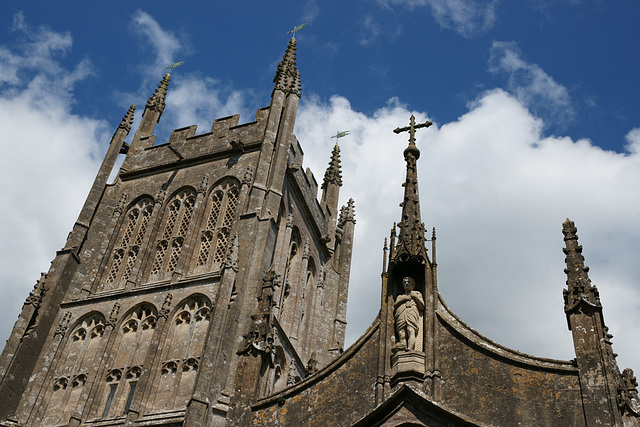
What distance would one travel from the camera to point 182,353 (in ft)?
71.6

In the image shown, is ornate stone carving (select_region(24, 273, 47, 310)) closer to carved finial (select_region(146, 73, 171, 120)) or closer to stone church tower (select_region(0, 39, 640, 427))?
stone church tower (select_region(0, 39, 640, 427))

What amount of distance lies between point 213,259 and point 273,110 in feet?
20.3

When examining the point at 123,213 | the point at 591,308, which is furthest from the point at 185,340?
the point at 591,308

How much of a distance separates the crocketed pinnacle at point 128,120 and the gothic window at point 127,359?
9898mm

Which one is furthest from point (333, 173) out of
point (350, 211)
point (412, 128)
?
point (412, 128)

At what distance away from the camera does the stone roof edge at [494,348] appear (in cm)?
1223

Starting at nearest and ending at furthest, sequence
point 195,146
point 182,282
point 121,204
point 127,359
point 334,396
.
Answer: point 334,396
point 127,359
point 182,282
point 121,204
point 195,146

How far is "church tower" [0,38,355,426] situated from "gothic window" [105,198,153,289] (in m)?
0.05

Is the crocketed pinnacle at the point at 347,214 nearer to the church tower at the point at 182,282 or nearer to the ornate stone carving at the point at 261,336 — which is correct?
the church tower at the point at 182,282

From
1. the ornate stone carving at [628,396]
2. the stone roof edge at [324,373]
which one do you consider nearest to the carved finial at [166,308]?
the stone roof edge at [324,373]

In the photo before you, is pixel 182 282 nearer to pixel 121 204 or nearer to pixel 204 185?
→ pixel 204 185

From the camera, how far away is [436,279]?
1416cm

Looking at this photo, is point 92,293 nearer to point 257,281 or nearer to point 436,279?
point 257,281

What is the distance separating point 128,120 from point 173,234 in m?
7.13
